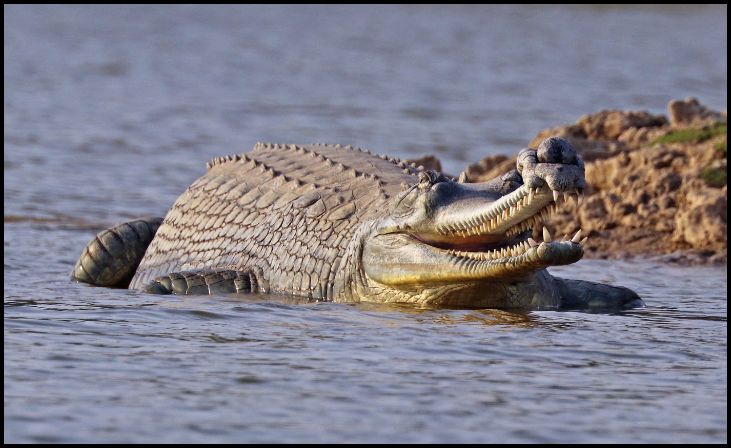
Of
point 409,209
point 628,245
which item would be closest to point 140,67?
point 628,245

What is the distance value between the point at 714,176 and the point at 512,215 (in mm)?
4263

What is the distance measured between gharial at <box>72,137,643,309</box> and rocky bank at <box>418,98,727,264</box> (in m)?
2.21

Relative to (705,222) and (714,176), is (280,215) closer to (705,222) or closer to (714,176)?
(705,222)

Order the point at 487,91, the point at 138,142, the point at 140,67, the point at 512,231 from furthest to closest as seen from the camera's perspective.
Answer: the point at 140,67 → the point at 487,91 → the point at 138,142 → the point at 512,231

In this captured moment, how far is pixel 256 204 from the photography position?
9.20 m

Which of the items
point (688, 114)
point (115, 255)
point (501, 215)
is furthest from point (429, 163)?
point (501, 215)

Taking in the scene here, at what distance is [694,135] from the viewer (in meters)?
11.9

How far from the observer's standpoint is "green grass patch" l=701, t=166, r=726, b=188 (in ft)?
35.7

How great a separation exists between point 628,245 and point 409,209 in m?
3.46

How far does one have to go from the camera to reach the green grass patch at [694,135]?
464 inches

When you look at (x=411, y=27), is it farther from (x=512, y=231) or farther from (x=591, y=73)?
(x=512, y=231)

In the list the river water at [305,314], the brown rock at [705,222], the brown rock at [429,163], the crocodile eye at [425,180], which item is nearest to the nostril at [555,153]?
the river water at [305,314]

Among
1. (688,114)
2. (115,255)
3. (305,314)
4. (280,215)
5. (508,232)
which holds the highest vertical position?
(688,114)

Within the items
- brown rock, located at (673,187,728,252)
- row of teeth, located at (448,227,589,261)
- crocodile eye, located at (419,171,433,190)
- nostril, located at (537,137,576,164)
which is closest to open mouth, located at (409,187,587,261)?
row of teeth, located at (448,227,589,261)
